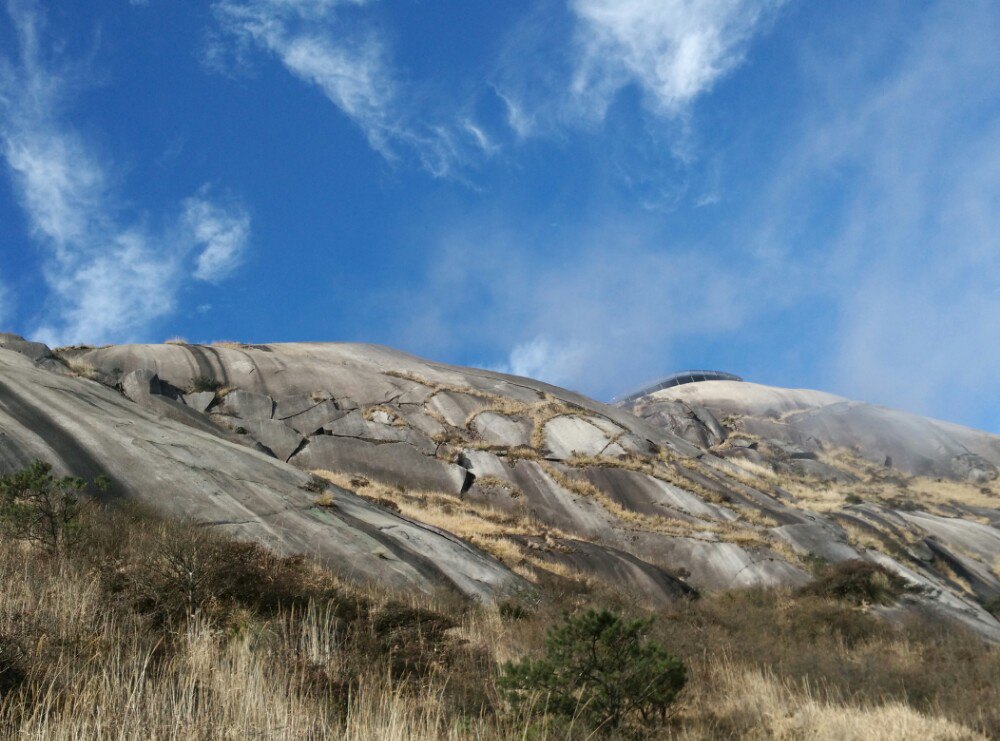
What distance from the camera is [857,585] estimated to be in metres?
18.3

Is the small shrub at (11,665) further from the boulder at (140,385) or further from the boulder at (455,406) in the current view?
the boulder at (455,406)

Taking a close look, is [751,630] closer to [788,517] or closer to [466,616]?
[466,616]

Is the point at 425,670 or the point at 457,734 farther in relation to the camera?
the point at 425,670

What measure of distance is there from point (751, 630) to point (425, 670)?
9.45m

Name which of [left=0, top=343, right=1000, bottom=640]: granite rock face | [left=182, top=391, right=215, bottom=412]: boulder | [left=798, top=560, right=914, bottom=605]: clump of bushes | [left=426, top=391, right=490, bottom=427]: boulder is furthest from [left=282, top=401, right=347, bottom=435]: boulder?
[left=798, top=560, right=914, bottom=605]: clump of bushes

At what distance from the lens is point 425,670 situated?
22.8 feet

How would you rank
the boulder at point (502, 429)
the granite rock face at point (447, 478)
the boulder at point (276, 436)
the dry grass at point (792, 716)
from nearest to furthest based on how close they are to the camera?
the dry grass at point (792, 716)
the granite rock face at point (447, 478)
the boulder at point (276, 436)
the boulder at point (502, 429)

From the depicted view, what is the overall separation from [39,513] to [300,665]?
15.5 ft

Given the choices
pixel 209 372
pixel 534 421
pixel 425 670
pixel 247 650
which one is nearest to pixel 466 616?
pixel 425 670

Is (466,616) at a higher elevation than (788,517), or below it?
below

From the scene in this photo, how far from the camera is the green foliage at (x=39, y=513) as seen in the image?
25.1 feet

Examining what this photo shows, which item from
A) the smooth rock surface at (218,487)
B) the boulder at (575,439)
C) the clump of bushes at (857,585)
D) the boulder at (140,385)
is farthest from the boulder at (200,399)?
the clump of bushes at (857,585)

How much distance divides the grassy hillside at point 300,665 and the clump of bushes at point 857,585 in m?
6.50

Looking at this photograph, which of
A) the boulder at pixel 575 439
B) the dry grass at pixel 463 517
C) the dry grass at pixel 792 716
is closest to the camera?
the dry grass at pixel 792 716
